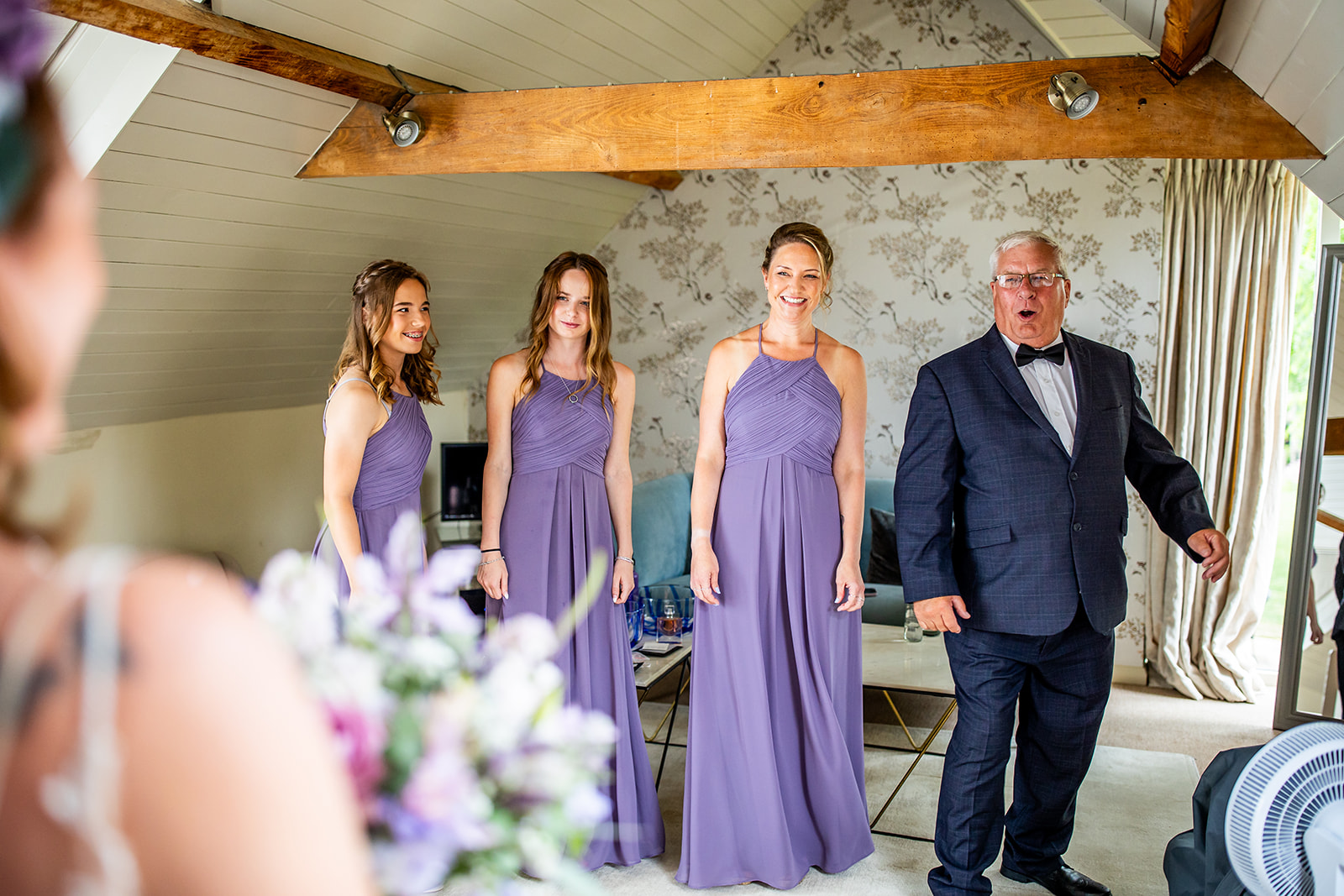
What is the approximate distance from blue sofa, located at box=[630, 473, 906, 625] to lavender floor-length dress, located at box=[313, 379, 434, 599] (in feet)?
5.46

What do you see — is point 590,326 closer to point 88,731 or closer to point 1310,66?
point 1310,66

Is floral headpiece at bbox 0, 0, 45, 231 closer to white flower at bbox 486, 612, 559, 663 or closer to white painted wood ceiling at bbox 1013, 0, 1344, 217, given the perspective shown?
white flower at bbox 486, 612, 559, 663

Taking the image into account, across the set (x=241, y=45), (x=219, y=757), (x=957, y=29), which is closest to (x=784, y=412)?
(x=241, y=45)

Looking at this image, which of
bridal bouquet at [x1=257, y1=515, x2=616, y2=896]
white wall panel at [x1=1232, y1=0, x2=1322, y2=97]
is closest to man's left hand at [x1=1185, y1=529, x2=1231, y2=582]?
white wall panel at [x1=1232, y1=0, x2=1322, y2=97]

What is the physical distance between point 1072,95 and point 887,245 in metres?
2.31

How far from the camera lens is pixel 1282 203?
13.8ft

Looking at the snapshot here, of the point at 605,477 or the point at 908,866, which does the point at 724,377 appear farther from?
the point at 908,866

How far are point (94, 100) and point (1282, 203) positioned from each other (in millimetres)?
4330

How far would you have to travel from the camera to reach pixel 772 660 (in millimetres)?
2654

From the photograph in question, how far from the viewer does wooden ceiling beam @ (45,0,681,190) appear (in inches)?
83.4

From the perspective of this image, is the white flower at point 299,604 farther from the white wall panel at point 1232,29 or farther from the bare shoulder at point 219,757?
the white wall panel at point 1232,29

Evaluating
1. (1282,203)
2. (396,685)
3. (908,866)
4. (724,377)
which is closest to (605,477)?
(724,377)

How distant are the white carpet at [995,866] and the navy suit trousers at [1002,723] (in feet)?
0.80

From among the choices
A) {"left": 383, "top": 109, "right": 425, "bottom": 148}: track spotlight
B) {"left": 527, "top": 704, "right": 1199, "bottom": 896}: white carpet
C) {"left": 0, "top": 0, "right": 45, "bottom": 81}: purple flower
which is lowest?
{"left": 527, "top": 704, "right": 1199, "bottom": 896}: white carpet
